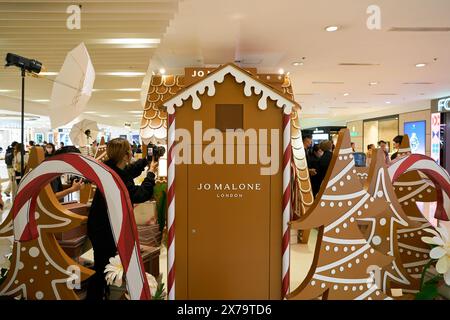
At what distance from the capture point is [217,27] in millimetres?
4938

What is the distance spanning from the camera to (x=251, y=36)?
5387mm

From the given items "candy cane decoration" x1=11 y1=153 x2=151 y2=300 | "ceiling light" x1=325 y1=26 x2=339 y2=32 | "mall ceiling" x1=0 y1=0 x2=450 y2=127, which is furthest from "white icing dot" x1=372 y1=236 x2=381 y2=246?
"ceiling light" x1=325 y1=26 x2=339 y2=32

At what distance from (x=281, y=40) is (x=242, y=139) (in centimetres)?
440

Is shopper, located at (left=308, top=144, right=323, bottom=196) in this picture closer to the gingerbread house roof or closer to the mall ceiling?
the gingerbread house roof

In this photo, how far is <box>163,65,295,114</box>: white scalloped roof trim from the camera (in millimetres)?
1730

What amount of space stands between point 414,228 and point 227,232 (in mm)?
1248

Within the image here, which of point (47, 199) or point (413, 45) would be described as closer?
point (47, 199)

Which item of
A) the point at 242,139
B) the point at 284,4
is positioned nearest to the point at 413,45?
the point at 284,4

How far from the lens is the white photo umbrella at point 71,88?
1.91 meters

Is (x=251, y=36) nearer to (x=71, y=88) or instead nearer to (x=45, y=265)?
(x=71, y=88)

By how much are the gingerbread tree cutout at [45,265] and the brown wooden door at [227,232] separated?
1.88 ft

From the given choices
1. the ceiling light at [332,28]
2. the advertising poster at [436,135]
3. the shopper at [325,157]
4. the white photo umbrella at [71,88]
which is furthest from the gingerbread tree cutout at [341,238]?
the advertising poster at [436,135]

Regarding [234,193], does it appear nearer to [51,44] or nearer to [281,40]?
[281,40]

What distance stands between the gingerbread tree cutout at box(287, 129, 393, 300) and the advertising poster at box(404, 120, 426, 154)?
13.6 meters
